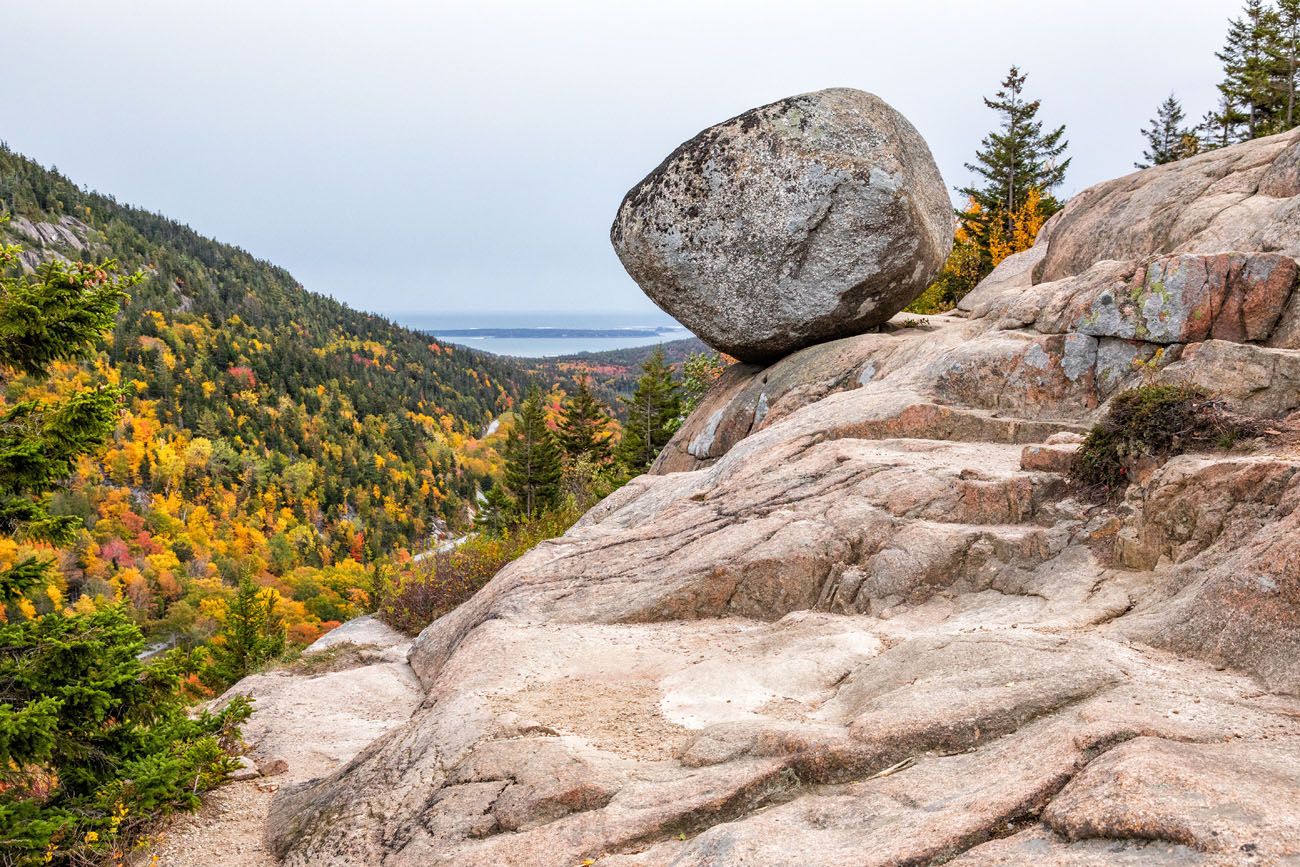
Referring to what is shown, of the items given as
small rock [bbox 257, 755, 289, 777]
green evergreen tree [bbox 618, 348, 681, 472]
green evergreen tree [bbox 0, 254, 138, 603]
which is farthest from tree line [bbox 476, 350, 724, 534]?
green evergreen tree [bbox 0, 254, 138, 603]

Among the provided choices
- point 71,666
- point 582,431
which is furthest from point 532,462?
point 71,666

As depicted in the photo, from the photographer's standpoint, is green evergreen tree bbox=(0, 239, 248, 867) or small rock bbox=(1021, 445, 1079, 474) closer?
green evergreen tree bbox=(0, 239, 248, 867)

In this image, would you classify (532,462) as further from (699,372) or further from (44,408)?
(44,408)

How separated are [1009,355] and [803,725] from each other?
30.4ft

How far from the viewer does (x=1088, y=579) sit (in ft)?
27.6

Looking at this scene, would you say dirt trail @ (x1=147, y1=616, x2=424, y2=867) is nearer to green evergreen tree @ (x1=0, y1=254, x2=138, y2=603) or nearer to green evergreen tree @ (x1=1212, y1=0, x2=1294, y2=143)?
green evergreen tree @ (x1=0, y1=254, x2=138, y2=603)

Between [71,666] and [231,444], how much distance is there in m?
152

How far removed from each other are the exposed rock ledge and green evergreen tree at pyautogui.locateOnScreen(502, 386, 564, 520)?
38.9 m

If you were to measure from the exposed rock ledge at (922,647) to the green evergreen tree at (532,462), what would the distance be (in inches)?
1533

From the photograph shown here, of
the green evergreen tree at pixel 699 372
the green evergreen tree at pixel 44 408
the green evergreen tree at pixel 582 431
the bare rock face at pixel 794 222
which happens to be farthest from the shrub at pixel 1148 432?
the green evergreen tree at pixel 582 431

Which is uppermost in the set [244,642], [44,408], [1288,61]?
[1288,61]

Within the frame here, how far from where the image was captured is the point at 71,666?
8.95m

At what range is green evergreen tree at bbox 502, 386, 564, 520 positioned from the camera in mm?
53594

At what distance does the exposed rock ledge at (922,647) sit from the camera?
4863mm
